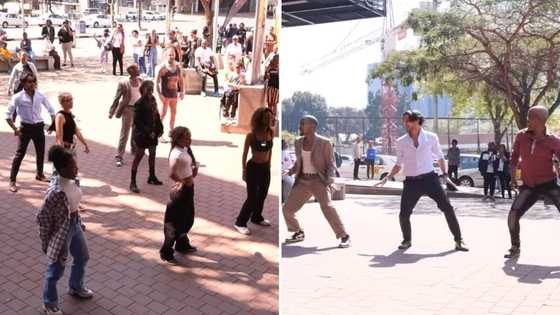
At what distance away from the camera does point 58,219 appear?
2777mm

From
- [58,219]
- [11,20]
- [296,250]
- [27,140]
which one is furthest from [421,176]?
[11,20]

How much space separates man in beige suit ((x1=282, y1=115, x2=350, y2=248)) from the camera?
2031mm

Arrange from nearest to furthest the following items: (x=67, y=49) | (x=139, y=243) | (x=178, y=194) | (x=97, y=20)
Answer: (x=178, y=194) → (x=139, y=243) → (x=97, y=20) → (x=67, y=49)

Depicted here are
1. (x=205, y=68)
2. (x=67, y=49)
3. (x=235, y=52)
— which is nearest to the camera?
(x=67, y=49)

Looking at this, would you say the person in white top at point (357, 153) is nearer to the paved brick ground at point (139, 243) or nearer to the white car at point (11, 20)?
the paved brick ground at point (139, 243)

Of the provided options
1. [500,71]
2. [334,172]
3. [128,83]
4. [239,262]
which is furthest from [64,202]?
[128,83]

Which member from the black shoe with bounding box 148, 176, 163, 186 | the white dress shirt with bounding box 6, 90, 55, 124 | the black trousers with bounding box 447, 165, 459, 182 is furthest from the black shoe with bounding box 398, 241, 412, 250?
the black shoe with bounding box 148, 176, 163, 186

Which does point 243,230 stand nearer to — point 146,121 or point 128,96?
point 146,121

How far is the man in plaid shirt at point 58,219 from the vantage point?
2.77 m

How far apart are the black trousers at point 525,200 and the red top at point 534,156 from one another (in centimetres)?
2

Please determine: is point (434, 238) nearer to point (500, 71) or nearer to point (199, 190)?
point (500, 71)

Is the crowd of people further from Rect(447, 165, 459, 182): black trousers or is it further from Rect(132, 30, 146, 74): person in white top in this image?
Rect(447, 165, 459, 182): black trousers

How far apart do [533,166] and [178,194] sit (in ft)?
6.18

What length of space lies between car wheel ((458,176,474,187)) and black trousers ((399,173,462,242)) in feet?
0.21
